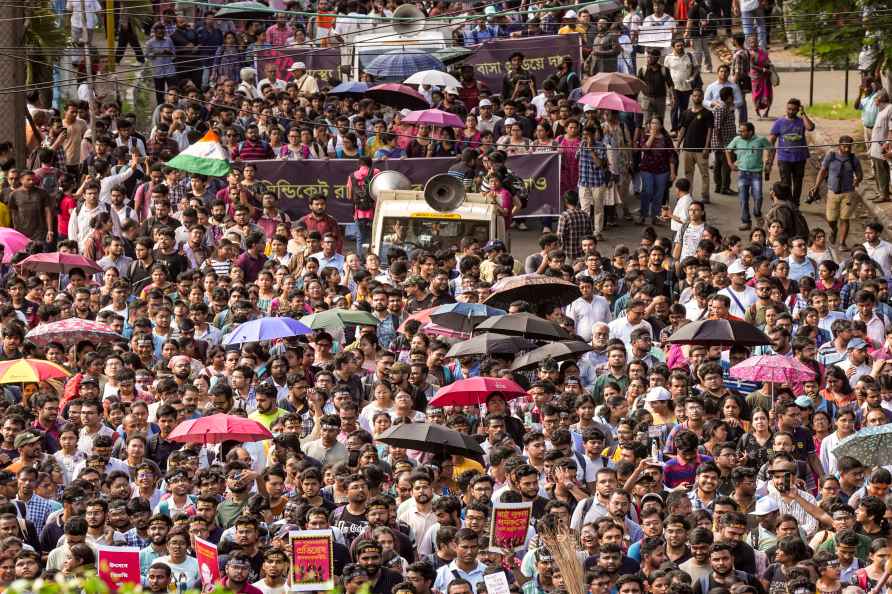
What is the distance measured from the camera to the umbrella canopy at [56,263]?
19781mm

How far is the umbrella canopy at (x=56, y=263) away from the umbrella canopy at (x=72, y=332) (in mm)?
2056

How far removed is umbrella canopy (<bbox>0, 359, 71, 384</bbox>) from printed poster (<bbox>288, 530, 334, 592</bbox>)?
524 centimetres

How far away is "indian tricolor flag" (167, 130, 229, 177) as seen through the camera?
22.4 meters

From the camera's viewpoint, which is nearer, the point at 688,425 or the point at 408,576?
the point at 408,576

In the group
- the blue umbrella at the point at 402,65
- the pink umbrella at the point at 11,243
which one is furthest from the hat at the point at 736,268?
the blue umbrella at the point at 402,65

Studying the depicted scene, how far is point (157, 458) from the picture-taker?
15.1 meters

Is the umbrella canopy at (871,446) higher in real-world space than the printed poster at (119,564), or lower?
higher

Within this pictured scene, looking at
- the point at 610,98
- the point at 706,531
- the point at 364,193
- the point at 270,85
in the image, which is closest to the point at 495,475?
the point at 706,531

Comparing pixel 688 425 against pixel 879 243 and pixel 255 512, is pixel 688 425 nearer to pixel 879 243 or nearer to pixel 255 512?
pixel 255 512

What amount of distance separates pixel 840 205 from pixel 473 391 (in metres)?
9.77

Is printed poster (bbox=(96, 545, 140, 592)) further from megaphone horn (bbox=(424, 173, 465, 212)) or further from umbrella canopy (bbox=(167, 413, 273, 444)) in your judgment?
megaphone horn (bbox=(424, 173, 465, 212))

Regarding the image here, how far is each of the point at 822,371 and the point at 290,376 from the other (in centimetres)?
469

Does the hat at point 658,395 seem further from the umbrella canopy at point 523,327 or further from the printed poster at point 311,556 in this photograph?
the printed poster at point 311,556

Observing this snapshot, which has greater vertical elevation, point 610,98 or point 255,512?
point 610,98
